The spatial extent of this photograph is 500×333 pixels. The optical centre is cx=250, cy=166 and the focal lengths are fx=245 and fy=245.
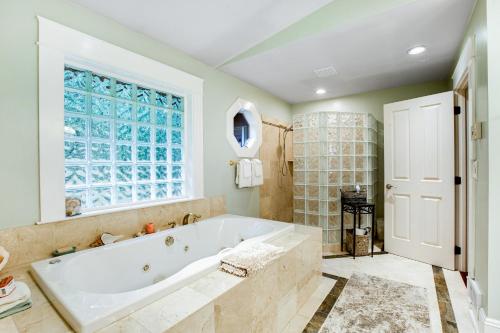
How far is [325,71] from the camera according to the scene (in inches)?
113

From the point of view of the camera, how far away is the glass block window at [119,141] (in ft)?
5.98

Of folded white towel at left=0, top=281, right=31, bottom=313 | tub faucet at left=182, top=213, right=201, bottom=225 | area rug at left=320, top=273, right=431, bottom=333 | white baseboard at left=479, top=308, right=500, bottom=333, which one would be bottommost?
area rug at left=320, top=273, right=431, bottom=333

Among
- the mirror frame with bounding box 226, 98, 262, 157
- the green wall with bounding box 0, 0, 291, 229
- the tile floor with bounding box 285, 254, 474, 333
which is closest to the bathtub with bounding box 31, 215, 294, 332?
the green wall with bounding box 0, 0, 291, 229

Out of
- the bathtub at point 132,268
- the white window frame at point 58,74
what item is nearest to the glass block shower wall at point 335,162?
the bathtub at point 132,268

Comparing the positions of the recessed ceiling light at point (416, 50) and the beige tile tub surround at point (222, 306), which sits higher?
the recessed ceiling light at point (416, 50)

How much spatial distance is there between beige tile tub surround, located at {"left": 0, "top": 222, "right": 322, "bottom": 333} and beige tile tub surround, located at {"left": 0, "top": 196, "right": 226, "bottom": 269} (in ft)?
0.39

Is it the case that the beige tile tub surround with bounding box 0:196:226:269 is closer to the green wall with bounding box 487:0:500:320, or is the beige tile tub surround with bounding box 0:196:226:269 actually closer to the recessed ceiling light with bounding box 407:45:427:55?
the green wall with bounding box 487:0:500:320

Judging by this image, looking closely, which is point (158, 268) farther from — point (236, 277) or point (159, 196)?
point (236, 277)

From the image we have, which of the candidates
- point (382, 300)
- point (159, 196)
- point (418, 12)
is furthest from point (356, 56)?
point (159, 196)

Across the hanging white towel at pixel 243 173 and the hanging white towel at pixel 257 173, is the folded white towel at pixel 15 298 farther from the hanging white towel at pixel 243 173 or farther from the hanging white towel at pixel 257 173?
the hanging white towel at pixel 257 173

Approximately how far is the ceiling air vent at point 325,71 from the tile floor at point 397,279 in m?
2.21

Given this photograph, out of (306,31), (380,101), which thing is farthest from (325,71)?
(380,101)

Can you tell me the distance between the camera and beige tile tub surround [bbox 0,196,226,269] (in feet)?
4.81

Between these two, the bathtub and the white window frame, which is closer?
the bathtub
